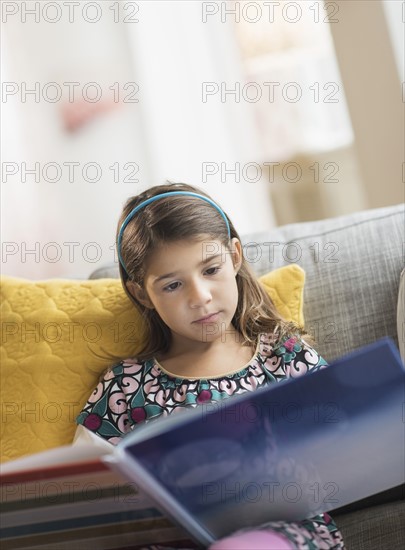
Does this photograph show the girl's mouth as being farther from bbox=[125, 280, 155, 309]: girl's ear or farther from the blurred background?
the blurred background

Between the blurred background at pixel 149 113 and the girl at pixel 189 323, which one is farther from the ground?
the blurred background at pixel 149 113

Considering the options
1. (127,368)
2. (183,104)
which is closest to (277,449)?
(127,368)

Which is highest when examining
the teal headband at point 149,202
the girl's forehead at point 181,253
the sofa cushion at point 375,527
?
the teal headband at point 149,202

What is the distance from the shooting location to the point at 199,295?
49.0 inches

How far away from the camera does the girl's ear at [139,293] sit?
1368mm

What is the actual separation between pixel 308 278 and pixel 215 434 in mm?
646

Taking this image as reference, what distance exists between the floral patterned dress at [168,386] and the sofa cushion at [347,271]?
112mm

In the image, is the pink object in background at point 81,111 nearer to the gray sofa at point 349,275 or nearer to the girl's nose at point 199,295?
the gray sofa at point 349,275

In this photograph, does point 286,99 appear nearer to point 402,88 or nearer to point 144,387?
point 402,88

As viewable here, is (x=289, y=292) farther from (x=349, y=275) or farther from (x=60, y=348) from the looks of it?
(x=60, y=348)

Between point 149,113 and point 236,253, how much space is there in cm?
145

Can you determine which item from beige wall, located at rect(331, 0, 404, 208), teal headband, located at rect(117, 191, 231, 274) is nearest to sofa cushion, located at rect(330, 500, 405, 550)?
teal headband, located at rect(117, 191, 231, 274)

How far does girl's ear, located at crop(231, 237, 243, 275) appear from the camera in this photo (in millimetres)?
1364

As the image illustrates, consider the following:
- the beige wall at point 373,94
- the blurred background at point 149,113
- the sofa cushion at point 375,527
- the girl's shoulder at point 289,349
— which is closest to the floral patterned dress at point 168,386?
the girl's shoulder at point 289,349
